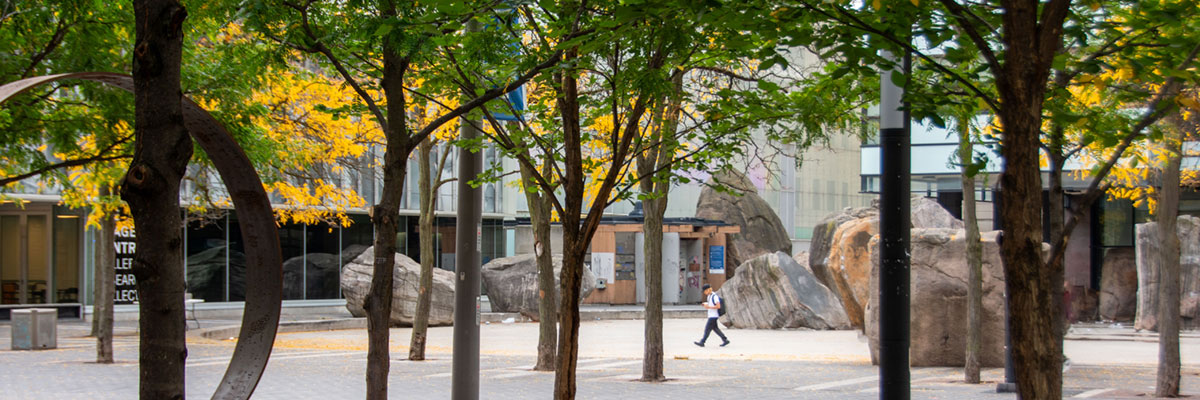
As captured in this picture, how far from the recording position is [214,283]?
33750 millimetres

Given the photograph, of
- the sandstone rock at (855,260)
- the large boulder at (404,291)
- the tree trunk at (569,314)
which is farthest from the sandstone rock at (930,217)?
the tree trunk at (569,314)

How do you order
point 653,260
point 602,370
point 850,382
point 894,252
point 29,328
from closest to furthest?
1. point 894,252
2. point 850,382
3. point 653,260
4. point 602,370
5. point 29,328

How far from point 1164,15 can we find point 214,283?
31.8 meters

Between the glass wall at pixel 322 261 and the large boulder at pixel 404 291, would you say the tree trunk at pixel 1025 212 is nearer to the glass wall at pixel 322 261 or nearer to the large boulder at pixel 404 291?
the large boulder at pixel 404 291

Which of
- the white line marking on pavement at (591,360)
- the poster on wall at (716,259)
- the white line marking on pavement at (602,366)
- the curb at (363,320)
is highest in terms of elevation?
the poster on wall at (716,259)

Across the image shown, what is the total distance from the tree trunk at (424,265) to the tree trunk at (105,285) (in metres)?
4.55

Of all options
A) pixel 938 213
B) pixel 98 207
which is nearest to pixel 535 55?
pixel 98 207

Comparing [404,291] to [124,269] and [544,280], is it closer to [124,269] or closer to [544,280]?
[124,269]

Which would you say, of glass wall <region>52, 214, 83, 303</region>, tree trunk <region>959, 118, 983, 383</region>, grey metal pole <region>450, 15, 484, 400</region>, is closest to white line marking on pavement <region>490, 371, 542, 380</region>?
grey metal pole <region>450, 15, 484, 400</region>

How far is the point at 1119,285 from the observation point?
3288cm

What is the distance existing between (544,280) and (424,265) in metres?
3.89

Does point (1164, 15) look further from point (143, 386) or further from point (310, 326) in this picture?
point (310, 326)

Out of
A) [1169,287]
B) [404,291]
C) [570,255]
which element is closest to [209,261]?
[404,291]

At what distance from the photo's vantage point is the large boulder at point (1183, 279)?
27.7 m
